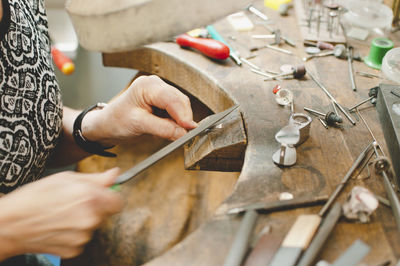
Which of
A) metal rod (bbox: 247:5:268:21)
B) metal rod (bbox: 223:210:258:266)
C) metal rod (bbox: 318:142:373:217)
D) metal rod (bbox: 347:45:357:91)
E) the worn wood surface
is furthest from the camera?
metal rod (bbox: 247:5:268:21)

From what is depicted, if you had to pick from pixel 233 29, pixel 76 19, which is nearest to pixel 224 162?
pixel 76 19

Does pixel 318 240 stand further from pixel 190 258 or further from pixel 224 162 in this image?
pixel 224 162

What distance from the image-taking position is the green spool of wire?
116 centimetres

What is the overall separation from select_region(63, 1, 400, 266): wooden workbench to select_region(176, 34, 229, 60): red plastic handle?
0.9 inches

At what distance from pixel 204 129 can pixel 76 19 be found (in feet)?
1.39

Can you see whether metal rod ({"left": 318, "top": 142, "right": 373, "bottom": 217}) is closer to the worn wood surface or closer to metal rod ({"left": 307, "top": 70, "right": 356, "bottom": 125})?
metal rod ({"left": 307, "top": 70, "right": 356, "bottom": 125})

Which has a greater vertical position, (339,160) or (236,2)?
(236,2)

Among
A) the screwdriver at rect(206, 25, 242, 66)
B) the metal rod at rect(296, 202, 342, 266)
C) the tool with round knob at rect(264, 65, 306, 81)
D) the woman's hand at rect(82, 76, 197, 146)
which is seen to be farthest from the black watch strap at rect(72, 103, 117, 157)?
the metal rod at rect(296, 202, 342, 266)

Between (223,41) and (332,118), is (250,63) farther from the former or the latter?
(332,118)

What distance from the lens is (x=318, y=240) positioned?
2.11 feet

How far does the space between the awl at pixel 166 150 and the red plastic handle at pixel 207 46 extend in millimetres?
250

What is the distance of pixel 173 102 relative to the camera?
0.99 meters

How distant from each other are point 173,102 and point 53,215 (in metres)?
0.43

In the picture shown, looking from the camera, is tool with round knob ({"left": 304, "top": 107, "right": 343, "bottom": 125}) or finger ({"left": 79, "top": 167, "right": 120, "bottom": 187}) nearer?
finger ({"left": 79, "top": 167, "right": 120, "bottom": 187})
